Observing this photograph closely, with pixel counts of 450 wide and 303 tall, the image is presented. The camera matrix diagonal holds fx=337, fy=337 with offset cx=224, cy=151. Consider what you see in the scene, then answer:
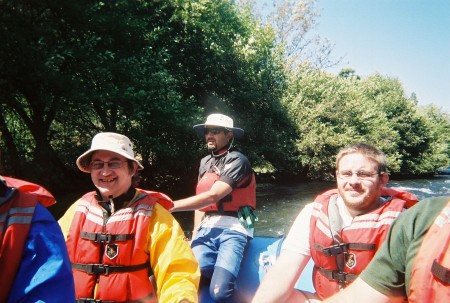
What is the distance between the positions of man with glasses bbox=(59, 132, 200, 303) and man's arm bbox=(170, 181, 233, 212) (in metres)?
0.60

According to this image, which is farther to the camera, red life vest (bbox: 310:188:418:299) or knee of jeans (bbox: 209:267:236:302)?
knee of jeans (bbox: 209:267:236:302)

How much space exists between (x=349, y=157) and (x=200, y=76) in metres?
10.7

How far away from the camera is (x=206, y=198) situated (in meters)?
3.28

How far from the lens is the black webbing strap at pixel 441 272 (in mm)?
1175

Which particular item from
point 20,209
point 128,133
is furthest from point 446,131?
point 20,209

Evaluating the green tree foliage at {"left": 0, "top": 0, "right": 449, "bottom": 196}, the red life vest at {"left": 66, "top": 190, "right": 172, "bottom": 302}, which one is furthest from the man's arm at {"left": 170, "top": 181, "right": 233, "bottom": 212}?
the green tree foliage at {"left": 0, "top": 0, "right": 449, "bottom": 196}

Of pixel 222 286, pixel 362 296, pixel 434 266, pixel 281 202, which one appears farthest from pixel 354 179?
pixel 281 202

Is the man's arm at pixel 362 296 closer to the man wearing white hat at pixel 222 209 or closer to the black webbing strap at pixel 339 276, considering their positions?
the black webbing strap at pixel 339 276

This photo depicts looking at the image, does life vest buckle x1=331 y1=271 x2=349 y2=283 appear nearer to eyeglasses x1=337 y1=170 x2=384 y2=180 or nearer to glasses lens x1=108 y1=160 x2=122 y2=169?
eyeglasses x1=337 y1=170 x2=384 y2=180

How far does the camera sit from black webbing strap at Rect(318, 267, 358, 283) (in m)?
2.23

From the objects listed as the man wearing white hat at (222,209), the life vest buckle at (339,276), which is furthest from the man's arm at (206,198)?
the life vest buckle at (339,276)

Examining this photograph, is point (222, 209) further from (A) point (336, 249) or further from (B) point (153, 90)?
(B) point (153, 90)

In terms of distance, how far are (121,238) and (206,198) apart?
1.11m

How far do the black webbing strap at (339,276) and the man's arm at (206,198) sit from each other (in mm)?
1311
